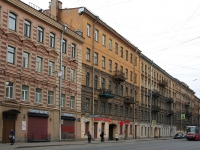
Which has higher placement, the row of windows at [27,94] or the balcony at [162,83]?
the balcony at [162,83]

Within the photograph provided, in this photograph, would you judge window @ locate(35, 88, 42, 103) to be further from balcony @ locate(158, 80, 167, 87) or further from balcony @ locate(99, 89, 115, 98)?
balcony @ locate(158, 80, 167, 87)

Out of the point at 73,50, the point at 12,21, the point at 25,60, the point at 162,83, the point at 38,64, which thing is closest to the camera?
the point at 12,21

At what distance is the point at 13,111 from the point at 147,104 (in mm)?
41516

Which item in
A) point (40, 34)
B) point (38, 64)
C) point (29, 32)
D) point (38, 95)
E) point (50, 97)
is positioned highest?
point (40, 34)

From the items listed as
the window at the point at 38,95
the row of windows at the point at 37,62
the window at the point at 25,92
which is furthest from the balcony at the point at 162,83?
the window at the point at 25,92

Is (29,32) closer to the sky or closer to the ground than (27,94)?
closer to the sky

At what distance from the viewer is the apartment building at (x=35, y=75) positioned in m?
30.1

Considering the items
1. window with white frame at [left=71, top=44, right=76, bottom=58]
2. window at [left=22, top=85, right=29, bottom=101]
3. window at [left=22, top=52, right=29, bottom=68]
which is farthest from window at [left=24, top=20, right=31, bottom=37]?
window with white frame at [left=71, top=44, right=76, bottom=58]

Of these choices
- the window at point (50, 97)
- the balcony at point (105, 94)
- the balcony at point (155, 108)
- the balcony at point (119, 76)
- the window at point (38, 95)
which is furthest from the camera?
the balcony at point (155, 108)

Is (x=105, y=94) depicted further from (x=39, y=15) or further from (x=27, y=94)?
(x=39, y=15)

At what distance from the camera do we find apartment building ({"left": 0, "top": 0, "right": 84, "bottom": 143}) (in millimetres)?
30078

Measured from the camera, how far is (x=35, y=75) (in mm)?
33781

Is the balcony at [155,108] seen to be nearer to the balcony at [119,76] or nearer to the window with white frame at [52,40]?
the balcony at [119,76]

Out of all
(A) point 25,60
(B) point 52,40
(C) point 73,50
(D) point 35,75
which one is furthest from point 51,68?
(C) point 73,50
